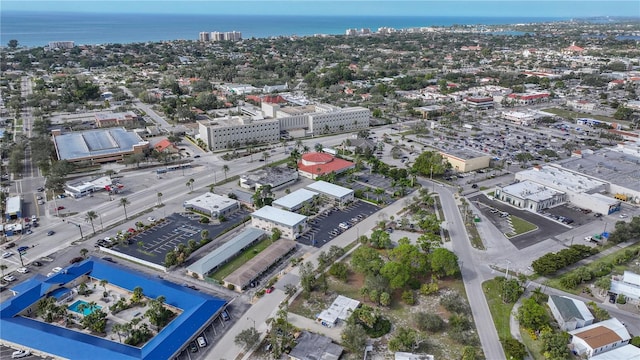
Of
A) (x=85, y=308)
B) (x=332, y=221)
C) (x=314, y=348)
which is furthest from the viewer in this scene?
(x=332, y=221)

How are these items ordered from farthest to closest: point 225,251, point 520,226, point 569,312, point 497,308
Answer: point 520,226 < point 225,251 < point 497,308 < point 569,312

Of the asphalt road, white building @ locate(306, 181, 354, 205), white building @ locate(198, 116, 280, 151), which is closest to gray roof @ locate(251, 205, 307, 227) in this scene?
white building @ locate(306, 181, 354, 205)

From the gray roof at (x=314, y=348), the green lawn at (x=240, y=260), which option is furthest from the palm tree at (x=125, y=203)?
the gray roof at (x=314, y=348)

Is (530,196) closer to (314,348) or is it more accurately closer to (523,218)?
(523,218)

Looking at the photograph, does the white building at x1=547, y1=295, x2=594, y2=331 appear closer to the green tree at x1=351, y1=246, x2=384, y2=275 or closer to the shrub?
the shrub

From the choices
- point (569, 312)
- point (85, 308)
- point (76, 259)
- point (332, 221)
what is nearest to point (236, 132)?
point (332, 221)

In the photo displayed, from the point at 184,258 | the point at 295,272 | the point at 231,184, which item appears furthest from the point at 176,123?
the point at 295,272
